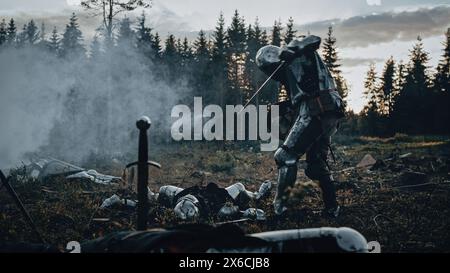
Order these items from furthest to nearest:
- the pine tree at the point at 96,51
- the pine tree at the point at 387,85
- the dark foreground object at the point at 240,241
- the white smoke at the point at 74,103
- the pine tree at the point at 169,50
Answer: the pine tree at the point at 387,85, the pine tree at the point at 169,50, the pine tree at the point at 96,51, the white smoke at the point at 74,103, the dark foreground object at the point at 240,241

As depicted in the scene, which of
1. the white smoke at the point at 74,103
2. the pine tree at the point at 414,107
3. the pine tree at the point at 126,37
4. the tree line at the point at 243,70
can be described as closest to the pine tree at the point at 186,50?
the tree line at the point at 243,70

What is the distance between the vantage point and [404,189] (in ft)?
29.0

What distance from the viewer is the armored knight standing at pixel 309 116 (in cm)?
610

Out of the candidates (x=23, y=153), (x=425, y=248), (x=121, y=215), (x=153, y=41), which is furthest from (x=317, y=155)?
(x=153, y=41)

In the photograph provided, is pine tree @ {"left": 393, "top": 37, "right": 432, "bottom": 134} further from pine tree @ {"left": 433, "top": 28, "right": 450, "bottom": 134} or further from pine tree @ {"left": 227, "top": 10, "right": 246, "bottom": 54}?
pine tree @ {"left": 227, "top": 10, "right": 246, "bottom": 54}

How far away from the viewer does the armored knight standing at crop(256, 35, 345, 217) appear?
20.0 ft

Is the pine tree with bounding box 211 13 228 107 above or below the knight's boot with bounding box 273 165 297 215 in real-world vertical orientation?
above

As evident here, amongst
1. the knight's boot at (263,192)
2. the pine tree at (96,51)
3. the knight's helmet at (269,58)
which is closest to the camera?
the knight's helmet at (269,58)

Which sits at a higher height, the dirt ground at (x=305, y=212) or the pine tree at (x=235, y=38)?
the pine tree at (x=235, y=38)

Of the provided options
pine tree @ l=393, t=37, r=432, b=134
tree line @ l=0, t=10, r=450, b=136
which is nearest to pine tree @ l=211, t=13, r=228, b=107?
tree line @ l=0, t=10, r=450, b=136

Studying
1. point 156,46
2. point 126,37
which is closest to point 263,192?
point 126,37

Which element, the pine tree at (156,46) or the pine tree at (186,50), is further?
the pine tree at (186,50)

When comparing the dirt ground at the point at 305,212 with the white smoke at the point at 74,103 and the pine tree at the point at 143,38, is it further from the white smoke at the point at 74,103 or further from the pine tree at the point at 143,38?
the pine tree at the point at 143,38
